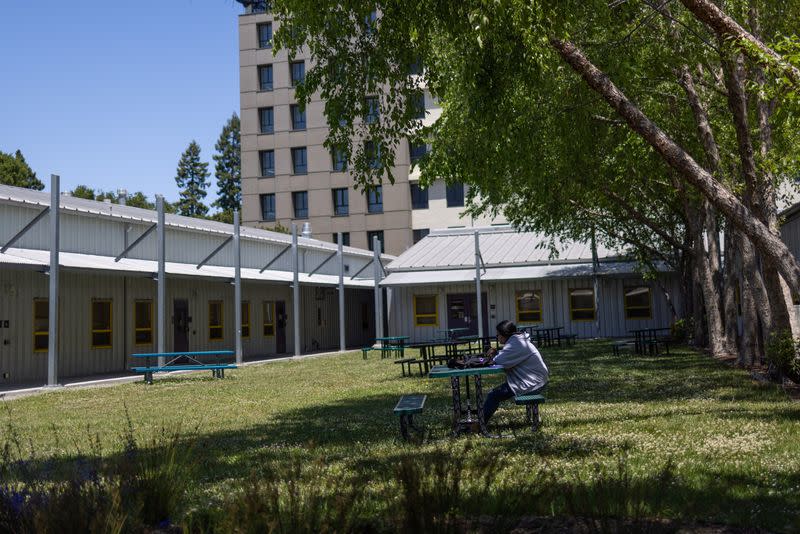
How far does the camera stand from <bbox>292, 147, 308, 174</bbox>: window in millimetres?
54656

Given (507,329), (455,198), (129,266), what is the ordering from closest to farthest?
(507,329), (129,266), (455,198)

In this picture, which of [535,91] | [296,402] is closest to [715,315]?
[535,91]

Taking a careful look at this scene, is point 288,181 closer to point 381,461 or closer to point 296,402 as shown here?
point 296,402

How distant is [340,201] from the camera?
177ft

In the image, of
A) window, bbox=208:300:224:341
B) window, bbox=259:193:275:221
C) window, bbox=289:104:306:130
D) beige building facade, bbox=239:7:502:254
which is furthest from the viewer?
window, bbox=259:193:275:221

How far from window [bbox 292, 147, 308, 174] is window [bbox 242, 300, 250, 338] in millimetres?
24713

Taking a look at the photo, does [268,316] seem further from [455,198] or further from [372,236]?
[455,198]

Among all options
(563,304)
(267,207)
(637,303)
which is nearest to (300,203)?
(267,207)

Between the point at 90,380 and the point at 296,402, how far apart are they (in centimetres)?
913

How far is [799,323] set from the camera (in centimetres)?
1306

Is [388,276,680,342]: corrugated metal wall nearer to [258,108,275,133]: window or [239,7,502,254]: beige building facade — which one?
[239,7,502,254]: beige building facade

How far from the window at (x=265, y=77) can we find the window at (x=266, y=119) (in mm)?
1550

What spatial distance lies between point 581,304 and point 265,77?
104ft

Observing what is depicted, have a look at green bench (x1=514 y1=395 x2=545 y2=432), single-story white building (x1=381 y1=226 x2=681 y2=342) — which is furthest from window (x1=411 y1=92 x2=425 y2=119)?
single-story white building (x1=381 y1=226 x2=681 y2=342)
